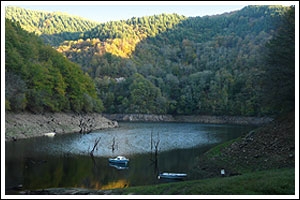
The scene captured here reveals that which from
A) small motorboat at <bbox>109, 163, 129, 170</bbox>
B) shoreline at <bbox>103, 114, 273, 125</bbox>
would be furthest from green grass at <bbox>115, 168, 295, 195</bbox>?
shoreline at <bbox>103, 114, 273, 125</bbox>

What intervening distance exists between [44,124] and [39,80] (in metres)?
11.4

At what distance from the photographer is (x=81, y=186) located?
2736 cm

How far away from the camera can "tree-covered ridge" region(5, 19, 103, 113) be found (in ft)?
200

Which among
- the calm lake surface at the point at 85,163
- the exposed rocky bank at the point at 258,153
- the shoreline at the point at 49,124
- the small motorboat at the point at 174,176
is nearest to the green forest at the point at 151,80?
the shoreline at the point at 49,124

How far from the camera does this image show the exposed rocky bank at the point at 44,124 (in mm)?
52884

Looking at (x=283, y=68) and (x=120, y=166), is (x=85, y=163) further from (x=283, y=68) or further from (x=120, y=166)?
(x=283, y=68)

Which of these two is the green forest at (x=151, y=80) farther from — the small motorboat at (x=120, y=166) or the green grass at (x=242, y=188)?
the small motorboat at (x=120, y=166)

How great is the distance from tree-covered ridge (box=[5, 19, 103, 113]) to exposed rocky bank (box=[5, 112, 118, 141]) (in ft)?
5.62

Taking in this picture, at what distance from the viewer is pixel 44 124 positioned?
6331 cm

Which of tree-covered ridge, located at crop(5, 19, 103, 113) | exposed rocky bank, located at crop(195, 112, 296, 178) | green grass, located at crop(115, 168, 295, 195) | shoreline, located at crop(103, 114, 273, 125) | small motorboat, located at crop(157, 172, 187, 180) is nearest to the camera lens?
green grass, located at crop(115, 168, 295, 195)

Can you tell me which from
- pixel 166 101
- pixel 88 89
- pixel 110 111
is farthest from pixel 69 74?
pixel 166 101

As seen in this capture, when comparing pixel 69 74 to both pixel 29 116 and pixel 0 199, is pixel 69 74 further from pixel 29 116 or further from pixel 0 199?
pixel 0 199

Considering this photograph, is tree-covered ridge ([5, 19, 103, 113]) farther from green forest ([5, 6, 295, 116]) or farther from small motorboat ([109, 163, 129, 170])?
small motorboat ([109, 163, 129, 170])

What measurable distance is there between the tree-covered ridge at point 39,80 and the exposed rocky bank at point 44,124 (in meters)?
1.71
